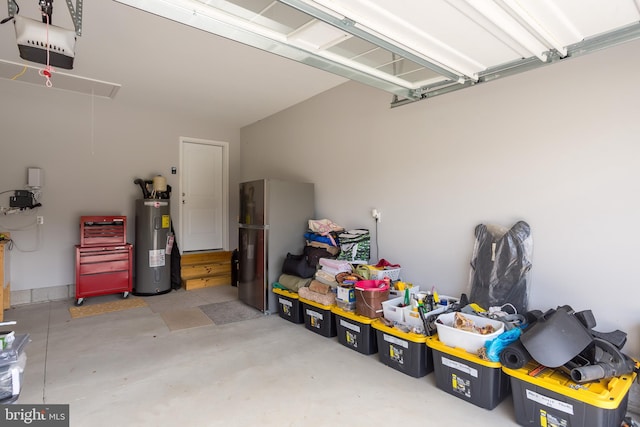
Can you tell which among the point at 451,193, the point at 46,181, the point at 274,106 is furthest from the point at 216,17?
the point at 46,181

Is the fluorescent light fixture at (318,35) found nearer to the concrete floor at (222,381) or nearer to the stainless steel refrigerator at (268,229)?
the stainless steel refrigerator at (268,229)

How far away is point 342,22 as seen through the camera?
68.8 inches

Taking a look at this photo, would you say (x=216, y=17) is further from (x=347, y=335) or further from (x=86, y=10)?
(x=347, y=335)

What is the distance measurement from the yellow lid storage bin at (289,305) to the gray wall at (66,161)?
9.29ft

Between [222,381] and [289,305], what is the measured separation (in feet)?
4.45

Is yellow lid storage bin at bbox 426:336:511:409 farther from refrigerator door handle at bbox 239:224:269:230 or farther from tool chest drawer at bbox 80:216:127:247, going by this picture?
tool chest drawer at bbox 80:216:127:247

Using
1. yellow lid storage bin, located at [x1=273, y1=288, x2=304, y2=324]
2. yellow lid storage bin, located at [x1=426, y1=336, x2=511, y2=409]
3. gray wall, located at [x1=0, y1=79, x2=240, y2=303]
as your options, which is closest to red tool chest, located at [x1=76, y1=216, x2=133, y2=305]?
gray wall, located at [x1=0, y1=79, x2=240, y2=303]

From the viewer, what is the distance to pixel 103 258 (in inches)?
176

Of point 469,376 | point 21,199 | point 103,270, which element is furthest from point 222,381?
point 21,199

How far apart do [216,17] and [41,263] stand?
4536 millimetres

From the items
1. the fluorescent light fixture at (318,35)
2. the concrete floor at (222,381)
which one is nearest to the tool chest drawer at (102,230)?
the concrete floor at (222,381)

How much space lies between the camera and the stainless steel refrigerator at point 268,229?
3957mm

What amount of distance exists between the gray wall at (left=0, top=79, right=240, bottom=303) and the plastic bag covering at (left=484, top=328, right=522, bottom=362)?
5060 mm

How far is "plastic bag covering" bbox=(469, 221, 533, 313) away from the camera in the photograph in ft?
8.32
